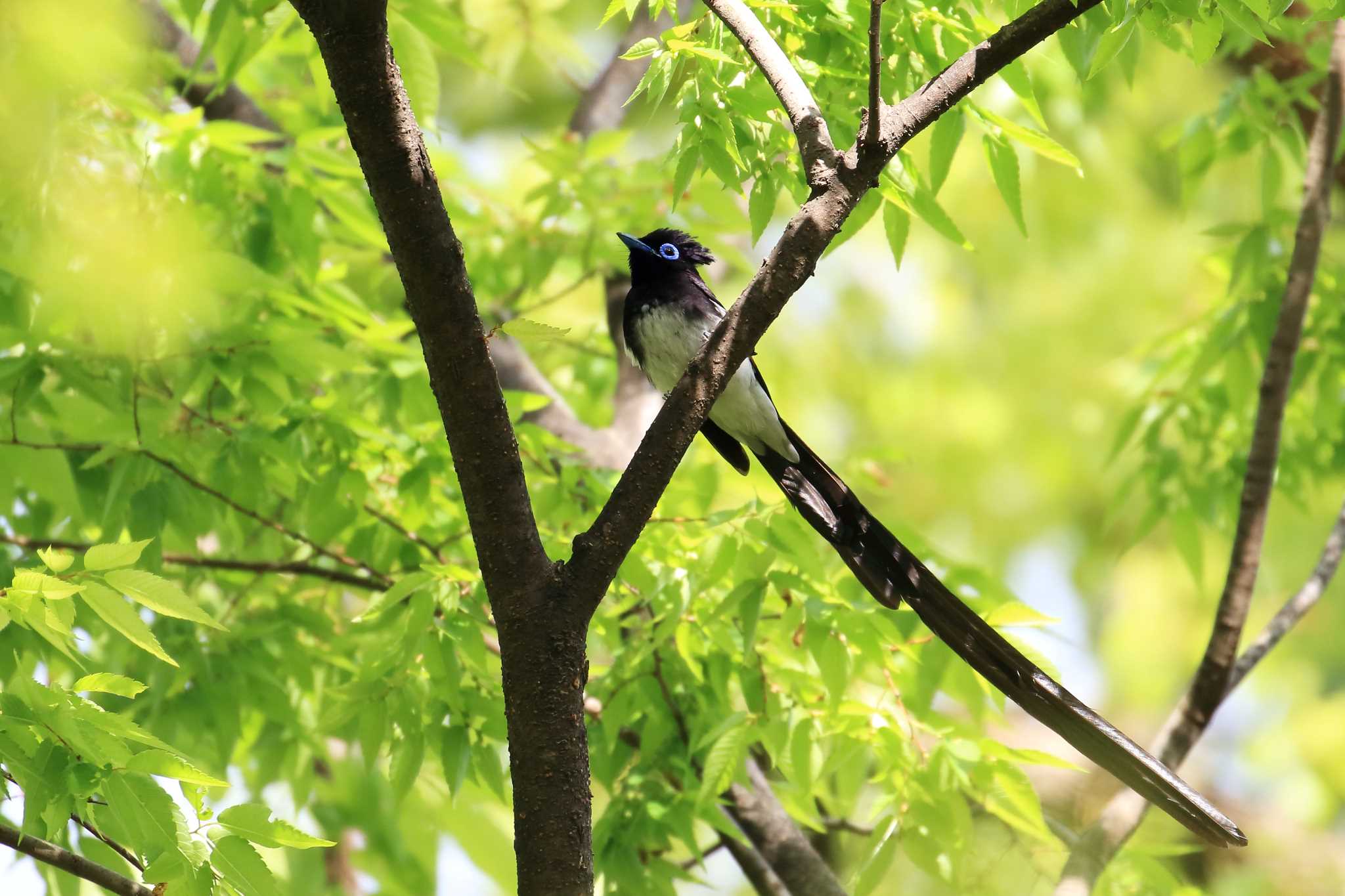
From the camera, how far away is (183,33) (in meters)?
3.99

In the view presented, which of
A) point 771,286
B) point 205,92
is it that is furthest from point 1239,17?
point 205,92

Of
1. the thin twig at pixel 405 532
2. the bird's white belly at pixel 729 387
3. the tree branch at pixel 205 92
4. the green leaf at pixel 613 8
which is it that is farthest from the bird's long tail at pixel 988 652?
the tree branch at pixel 205 92

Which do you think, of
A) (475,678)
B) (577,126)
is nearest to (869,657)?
(475,678)

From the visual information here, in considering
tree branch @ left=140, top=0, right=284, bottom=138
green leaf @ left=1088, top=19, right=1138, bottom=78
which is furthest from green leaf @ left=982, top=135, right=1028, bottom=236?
tree branch @ left=140, top=0, right=284, bottom=138

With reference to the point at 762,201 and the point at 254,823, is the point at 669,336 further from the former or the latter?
the point at 254,823

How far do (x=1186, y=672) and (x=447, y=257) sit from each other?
20.7 feet

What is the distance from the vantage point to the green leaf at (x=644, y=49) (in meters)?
2.07

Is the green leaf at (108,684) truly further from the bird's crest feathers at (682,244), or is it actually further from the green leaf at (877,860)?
the bird's crest feathers at (682,244)

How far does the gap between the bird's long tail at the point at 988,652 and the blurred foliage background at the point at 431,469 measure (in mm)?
85

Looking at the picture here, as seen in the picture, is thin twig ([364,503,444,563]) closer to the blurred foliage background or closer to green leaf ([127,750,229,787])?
the blurred foliage background

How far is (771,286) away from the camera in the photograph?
1919mm

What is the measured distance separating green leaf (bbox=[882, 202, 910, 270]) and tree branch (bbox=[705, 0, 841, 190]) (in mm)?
454

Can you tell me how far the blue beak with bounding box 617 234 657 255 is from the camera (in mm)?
3600

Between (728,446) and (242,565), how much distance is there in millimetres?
1425
